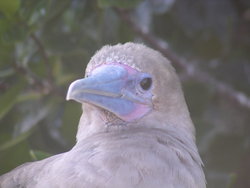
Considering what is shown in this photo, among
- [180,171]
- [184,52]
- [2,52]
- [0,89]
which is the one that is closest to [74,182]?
[180,171]

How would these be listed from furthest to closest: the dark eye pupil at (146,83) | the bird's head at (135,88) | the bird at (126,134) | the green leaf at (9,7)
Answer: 1. the green leaf at (9,7)
2. the dark eye pupil at (146,83)
3. the bird's head at (135,88)
4. the bird at (126,134)

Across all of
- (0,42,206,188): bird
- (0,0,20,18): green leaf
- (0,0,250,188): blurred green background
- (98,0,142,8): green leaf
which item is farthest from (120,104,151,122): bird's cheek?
(0,0,20,18): green leaf

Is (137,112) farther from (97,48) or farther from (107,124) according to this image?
(97,48)

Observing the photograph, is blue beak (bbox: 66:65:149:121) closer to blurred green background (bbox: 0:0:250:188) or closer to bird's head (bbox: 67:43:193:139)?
bird's head (bbox: 67:43:193:139)

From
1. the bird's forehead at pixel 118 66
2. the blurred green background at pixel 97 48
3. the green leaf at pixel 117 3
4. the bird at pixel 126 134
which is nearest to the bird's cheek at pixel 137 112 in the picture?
the bird at pixel 126 134

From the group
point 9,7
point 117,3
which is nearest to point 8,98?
point 9,7

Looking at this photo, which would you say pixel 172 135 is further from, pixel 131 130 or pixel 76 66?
pixel 76 66

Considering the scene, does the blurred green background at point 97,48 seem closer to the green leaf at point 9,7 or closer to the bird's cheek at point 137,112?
the green leaf at point 9,7
